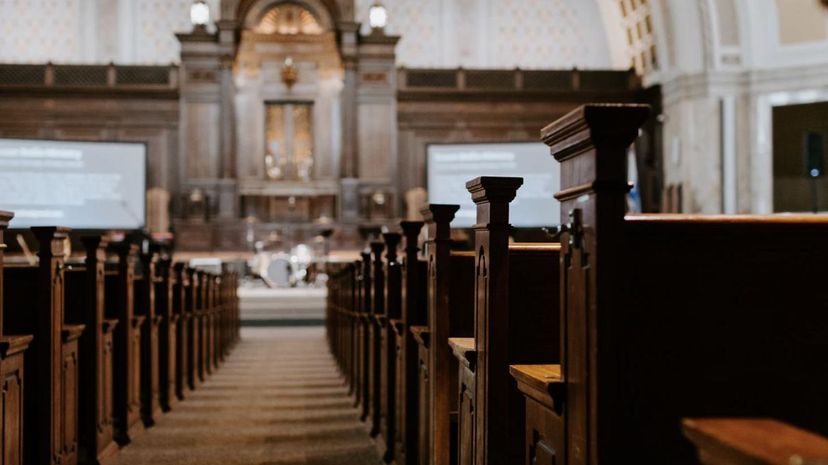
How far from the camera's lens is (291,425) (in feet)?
19.4

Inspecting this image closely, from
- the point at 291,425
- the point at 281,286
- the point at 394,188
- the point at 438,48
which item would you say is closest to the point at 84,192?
the point at 281,286

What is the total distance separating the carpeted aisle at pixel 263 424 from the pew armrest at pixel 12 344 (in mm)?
1323

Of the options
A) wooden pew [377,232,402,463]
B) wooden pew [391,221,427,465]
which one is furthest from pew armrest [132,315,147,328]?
wooden pew [391,221,427,465]

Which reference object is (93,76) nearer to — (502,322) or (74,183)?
(74,183)

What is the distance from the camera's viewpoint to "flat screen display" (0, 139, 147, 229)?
16.2m

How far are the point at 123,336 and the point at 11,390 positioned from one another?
5.38ft

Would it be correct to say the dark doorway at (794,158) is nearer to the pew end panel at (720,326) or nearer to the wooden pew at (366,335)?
the wooden pew at (366,335)

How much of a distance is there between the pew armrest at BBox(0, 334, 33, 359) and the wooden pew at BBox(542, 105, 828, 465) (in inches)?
91.4

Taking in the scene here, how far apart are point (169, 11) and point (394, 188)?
6167mm

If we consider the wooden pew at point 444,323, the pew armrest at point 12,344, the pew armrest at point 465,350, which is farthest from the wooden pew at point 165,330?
the pew armrest at point 465,350

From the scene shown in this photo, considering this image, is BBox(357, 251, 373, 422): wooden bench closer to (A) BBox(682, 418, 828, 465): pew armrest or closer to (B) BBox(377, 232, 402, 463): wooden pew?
(B) BBox(377, 232, 402, 463): wooden pew

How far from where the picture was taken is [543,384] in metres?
2.22

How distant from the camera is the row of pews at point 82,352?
3.89m

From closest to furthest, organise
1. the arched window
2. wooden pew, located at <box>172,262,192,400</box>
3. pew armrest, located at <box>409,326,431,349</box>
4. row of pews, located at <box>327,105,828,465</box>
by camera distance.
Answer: row of pews, located at <box>327,105,828,465</box>
pew armrest, located at <box>409,326,431,349</box>
wooden pew, located at <box>172,262,192,400</box>
the arched window
